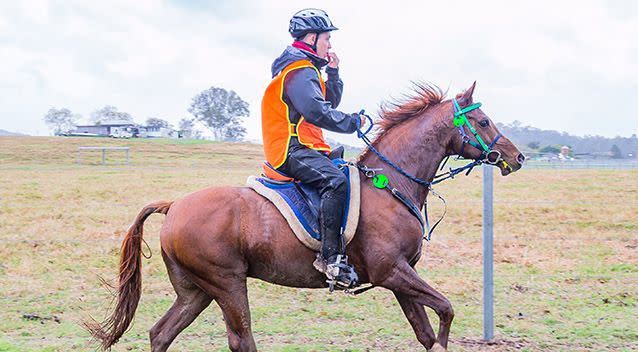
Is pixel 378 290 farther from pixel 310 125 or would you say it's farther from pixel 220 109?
pixel 220 109

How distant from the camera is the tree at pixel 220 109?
280ft

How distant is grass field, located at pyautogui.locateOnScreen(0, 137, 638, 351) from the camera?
6.45 meters

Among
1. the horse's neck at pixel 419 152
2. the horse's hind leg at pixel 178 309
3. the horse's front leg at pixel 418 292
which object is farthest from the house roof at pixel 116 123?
the horse's front leg at pixel 418 292

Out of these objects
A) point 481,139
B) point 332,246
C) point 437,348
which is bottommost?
point 437,348

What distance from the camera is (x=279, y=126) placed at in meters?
4.97

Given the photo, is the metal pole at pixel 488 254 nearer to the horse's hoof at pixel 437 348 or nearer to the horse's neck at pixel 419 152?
the horse's neck at pixel 419 152

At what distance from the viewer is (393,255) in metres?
4.84

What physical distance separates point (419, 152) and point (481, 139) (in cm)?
49

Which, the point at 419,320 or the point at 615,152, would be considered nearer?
the point at 419,320

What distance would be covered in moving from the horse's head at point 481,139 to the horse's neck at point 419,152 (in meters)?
0.14

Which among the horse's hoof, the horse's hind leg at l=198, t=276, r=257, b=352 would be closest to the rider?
the horse's hind leg at l=198, t=276, r=257, b=352

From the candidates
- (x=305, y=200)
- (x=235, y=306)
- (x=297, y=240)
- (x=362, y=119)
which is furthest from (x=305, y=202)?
(x=235, y=306)

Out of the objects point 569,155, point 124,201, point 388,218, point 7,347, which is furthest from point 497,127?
point 569,155

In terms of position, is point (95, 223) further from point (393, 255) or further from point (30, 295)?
point (393, 255)
